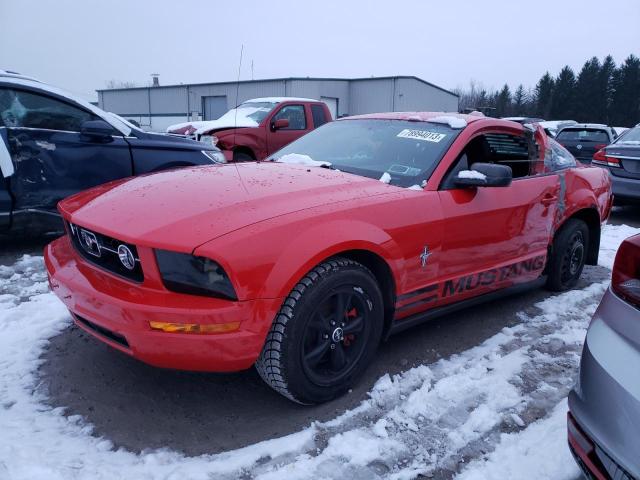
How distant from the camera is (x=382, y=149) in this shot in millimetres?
3406

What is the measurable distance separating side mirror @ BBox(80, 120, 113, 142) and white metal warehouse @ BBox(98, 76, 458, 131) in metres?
21.4

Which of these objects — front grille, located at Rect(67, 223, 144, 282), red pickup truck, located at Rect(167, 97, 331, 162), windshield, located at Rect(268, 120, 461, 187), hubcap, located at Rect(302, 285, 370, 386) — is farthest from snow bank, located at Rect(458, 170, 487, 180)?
red pickup truck, located at Rect(167, 97, 331, 162)

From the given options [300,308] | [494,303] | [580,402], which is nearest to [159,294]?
[300,308]

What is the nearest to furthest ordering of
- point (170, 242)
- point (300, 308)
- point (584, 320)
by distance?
point (170, 242)
point (300, 308)
point (584, 320)

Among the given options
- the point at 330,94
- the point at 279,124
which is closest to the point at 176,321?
the point at 279,124

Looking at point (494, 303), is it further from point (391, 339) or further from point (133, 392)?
point (133, 392)

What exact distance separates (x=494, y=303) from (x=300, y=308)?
245 centimetres

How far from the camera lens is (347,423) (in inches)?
96.9

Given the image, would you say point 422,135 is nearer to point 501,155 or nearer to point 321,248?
point 501,155

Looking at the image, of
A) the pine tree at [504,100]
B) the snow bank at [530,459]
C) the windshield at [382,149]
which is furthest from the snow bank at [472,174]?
the pine tree at [504,100]

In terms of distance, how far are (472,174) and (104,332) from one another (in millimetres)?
2210

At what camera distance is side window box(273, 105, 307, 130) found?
32.3 ft

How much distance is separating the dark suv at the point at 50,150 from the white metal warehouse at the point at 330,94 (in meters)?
21.4

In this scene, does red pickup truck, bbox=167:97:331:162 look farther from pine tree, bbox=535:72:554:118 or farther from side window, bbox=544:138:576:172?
pine tree, bbox=535:72:554:118
